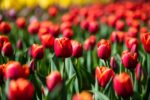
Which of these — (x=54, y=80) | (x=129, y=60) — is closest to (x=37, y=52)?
(x=129, y=60)

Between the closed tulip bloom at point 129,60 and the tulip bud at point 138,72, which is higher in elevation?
the closed tulip bloom at point 129,60

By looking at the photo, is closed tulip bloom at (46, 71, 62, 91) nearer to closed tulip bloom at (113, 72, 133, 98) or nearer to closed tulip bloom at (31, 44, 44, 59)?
Result: closed tulip bloom at (113, 72, 133, 98)

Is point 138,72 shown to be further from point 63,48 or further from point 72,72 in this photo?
point 63,48

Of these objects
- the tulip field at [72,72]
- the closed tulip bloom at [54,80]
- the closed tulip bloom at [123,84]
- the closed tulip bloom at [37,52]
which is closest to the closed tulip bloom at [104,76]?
the tulip field at [72,72]

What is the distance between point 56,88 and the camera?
6.26 ft

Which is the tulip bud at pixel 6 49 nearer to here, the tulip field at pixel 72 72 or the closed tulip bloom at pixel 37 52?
the tulip field at pixel 72 72

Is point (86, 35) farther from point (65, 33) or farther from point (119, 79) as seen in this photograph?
point (119, 79)

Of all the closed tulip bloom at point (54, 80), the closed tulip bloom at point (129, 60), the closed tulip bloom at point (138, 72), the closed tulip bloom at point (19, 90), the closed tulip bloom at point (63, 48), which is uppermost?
the closed tulip bloom at point (19, 90)

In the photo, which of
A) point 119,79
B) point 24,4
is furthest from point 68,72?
point 24,4

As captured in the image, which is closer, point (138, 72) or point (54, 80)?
point (54, 80)

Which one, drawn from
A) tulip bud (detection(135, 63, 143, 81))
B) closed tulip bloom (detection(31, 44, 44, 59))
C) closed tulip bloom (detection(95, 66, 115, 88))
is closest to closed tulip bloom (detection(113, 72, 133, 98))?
closed tulip bloom (detection(95, 66, 115, 88))

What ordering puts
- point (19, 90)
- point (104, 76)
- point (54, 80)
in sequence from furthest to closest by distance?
point (104, 76) → point (54, 80) → point (19, 90)

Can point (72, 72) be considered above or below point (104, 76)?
below

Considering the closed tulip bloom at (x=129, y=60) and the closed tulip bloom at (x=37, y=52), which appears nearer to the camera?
the closed tulip bloom at (x=129, y=60)
